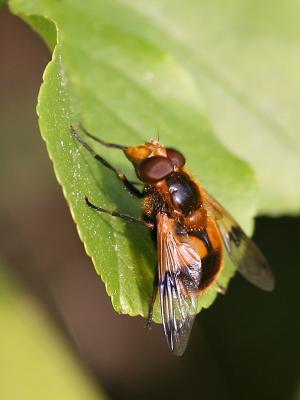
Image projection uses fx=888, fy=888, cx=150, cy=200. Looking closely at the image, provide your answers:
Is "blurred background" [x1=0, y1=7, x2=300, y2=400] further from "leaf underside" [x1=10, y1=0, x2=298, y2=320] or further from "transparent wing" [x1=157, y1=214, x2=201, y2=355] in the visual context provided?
"transparent wing" [x1=157, y1=214, x2=201, y2=355]

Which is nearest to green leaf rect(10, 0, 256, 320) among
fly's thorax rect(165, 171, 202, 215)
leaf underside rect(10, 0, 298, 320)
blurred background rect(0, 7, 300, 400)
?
leaf underside rect(10, 0, 298, 320)

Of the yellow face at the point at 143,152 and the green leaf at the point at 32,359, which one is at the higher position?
the yellow face at the point at 143,152

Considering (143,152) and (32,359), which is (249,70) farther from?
(32,359)

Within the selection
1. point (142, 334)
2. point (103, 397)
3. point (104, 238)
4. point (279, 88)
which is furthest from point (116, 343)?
point (104, 238)

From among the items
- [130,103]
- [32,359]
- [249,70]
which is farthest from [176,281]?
[249,70]

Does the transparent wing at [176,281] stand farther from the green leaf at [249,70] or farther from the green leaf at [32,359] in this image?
the green leaf at [32,359]

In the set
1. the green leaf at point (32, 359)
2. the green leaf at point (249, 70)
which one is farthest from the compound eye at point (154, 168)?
the green leaf at point (32, 359)

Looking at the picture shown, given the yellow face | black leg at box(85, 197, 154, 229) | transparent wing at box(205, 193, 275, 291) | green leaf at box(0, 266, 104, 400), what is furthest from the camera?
green leaf at box(0, 266, 104, 400)

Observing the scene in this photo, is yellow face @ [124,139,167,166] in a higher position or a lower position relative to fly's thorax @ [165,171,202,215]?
higher
